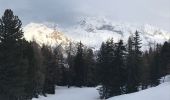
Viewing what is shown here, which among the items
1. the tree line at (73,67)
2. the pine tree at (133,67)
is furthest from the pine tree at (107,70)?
the pine tree at (133,67)

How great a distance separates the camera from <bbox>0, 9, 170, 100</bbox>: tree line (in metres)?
53.6

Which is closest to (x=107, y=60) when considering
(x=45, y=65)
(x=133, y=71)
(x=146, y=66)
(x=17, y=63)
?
(x=133, y=71)

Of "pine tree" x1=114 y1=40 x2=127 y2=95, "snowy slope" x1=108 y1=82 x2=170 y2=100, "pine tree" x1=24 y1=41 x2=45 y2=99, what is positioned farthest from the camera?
"pine tree" x1=114 y1=40 x2=127 y2=95

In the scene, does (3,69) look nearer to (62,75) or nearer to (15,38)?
(15,38)

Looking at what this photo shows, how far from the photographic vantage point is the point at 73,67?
358 feet

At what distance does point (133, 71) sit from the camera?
3056 inches

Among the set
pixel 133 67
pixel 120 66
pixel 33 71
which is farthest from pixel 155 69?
pixel 33 71

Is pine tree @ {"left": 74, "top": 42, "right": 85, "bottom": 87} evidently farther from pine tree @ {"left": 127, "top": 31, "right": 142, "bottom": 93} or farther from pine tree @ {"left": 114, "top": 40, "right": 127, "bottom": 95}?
pine tree @ {"left": 114, "top": 40, "right": 127, "bottom": 95}

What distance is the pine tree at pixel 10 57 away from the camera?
53125 mm

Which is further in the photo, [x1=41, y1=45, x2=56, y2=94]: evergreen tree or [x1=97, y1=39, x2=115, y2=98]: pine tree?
[x1=41, y1=45, x2=56, y2=94]: evergreen tree

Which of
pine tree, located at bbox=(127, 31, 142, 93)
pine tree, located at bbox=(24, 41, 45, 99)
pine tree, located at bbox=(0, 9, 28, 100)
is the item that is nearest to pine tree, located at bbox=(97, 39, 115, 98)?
pine tree, located at bbox=(127, 31, 142, 93)

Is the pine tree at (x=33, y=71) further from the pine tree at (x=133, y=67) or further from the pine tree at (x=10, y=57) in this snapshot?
the pine tree at (x=133, y=67)

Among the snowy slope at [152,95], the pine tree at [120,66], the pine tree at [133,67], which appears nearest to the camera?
the snowy slope at [152,95]

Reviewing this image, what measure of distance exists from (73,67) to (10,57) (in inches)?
2218
